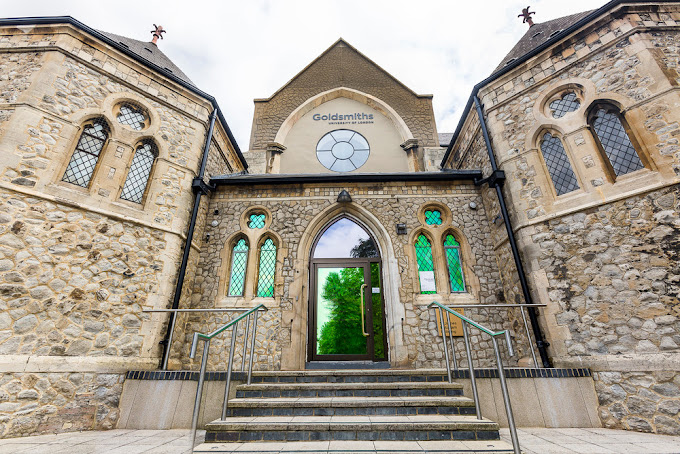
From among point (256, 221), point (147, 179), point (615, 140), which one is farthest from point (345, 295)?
point (615, 140)

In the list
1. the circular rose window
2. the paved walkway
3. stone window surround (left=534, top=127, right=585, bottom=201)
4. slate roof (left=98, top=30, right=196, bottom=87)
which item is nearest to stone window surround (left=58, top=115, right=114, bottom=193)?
slate roof (left=98, top=30, right=196, bottom=87)

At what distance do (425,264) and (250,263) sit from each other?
3815 mm

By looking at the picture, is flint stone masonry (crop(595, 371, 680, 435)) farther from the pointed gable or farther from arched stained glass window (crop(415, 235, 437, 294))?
the pointed gable

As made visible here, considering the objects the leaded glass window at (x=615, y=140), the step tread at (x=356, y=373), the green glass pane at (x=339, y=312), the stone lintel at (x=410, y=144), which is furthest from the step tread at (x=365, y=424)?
the stone lintel at (x=410, y=144)

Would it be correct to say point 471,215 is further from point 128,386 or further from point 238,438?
point 128,386

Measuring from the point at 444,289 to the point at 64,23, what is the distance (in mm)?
8869

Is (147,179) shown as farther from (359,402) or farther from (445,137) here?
(445,137)

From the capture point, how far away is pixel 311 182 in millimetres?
6934

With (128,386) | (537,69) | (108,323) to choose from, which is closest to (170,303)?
(108,323)

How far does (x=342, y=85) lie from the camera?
11.4 m

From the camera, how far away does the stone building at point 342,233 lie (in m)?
4.03

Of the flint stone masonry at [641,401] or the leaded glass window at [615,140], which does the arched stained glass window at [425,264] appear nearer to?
the flint stone masonry at [641,401]

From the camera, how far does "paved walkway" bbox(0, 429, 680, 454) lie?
2682 mm

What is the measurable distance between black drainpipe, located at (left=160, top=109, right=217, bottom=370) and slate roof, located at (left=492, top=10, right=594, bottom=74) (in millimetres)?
6893
